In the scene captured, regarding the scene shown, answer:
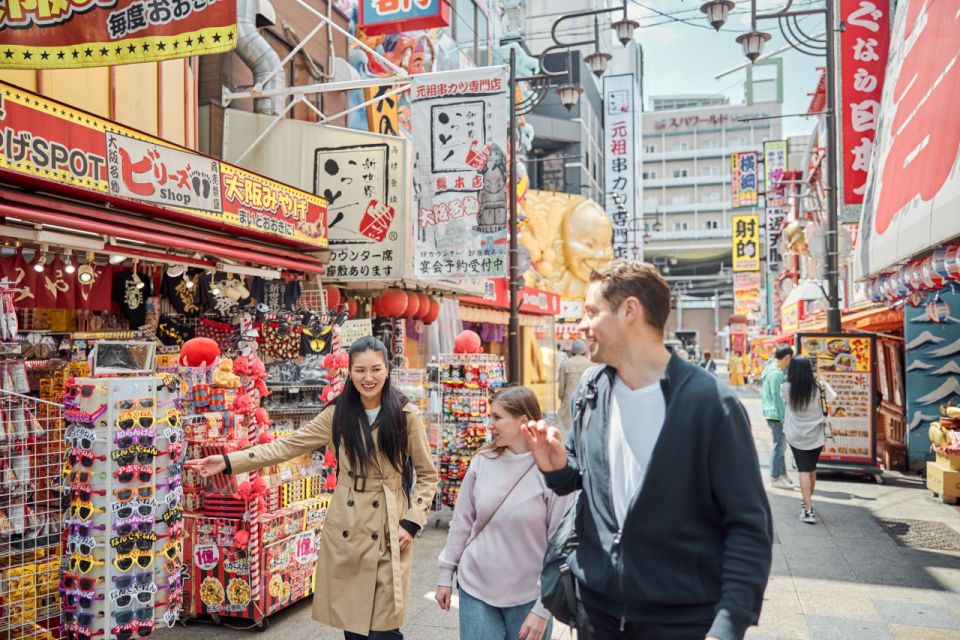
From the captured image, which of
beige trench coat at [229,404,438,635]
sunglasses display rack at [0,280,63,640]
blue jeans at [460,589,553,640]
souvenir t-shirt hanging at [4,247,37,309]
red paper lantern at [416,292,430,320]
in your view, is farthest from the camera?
red paper lantern at [416,292,430,320]

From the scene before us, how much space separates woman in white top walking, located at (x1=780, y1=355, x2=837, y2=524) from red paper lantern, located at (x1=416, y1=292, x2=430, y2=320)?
5818 mm

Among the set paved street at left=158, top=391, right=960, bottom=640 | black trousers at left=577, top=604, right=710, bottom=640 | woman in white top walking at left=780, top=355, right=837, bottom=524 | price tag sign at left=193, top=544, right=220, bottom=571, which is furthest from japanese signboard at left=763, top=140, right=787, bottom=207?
black trousers at left=577, top=604, right=710, bottom=640

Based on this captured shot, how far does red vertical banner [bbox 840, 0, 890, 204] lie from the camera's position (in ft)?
33.3

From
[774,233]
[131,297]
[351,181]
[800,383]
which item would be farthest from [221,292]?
[774,233]

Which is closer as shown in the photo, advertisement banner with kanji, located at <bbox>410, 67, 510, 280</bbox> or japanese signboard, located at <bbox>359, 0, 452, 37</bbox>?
advertisement banner with kanji, located at <bbox>410, 67, 510, 280</bbox>

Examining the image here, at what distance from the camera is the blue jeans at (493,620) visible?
3.37m

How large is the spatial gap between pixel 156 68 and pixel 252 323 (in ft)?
12.4

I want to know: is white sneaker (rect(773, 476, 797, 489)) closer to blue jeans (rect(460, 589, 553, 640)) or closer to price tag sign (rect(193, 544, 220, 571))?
price tag sign (rect(193, 544, 220, 571))

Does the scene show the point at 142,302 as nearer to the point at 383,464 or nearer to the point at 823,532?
the point at 383,464

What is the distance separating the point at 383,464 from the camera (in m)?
3.80

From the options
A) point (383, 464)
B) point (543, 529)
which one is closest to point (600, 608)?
point (543, 529)

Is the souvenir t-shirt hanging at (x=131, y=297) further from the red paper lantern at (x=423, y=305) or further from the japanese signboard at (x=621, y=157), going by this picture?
the japanese signboard at (x=621, y=157)

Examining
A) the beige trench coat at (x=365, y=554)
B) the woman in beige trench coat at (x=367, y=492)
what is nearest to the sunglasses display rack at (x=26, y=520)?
the woman in beige trench coat at (x=367, y=492)

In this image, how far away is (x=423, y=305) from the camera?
1208 centimetres
